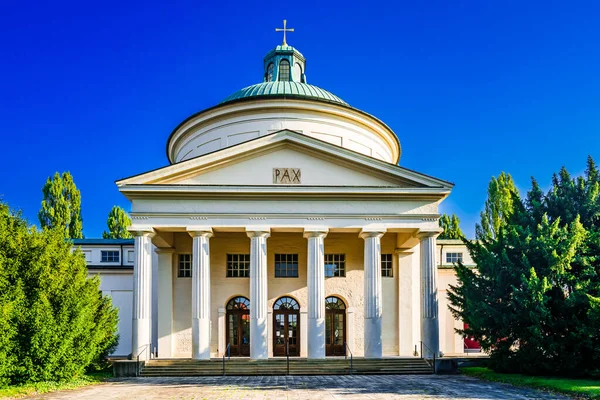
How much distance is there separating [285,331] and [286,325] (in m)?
0.31

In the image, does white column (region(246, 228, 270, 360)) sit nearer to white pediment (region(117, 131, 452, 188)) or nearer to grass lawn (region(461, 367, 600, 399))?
white pediment (region(117, 131, 452, 188))

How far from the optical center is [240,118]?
1282 inches

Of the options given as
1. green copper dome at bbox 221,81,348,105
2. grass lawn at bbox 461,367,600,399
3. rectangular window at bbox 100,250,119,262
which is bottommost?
grass lawn at bbox 461,367,600,399

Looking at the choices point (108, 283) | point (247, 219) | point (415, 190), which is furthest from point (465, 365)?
point (108, 283)

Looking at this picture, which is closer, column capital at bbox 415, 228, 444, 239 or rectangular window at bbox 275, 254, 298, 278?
column capital at bbox 415, 228, 444, 239

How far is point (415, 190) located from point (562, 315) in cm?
836

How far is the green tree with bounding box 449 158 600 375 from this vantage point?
20484 mm

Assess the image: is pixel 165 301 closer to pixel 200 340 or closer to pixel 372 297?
pixel 200 340

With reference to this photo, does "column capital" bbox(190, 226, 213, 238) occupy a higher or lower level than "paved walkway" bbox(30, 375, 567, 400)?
higher

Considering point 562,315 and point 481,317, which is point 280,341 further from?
point 562,315

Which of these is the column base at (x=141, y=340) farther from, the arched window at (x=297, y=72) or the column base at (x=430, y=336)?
the arched window at (x=297, y=72)

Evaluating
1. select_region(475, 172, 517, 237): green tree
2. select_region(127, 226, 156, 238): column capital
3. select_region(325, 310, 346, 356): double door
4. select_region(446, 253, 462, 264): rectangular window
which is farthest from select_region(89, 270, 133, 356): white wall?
select_region(475, 172, 517, 237): green tree

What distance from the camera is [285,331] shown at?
98.4 ft

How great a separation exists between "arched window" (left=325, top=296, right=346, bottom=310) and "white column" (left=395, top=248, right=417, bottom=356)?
9.92 ft
